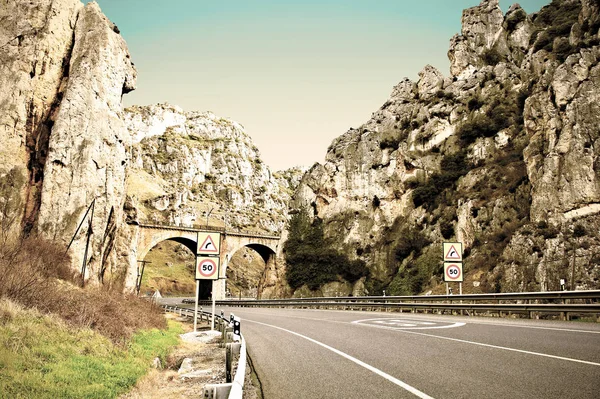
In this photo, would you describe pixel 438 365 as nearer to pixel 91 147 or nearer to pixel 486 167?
pixel 91 147

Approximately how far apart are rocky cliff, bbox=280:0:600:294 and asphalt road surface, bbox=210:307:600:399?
2420cm

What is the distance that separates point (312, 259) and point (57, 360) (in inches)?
2239

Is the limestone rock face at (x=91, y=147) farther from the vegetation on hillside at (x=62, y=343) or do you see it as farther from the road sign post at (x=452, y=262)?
the road sign post at (x=452, y=262)

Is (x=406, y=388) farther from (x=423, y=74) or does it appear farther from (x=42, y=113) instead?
(x=423, y=74)

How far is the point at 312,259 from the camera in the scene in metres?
62.3

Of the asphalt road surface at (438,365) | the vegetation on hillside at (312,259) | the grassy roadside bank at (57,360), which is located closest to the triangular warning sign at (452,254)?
the asphalt road surface at (438,365)

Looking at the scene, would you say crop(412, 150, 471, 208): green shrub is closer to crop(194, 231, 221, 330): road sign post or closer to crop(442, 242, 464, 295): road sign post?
crop(442, 242, 464, 295): road sign post

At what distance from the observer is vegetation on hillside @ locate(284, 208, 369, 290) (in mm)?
59094

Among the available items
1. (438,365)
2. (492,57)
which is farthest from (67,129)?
(492,57)

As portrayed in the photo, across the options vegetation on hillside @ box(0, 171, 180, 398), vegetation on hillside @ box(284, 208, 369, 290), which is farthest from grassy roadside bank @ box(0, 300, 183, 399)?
vegetation on hillside @ box(284, 208, 369, 290)

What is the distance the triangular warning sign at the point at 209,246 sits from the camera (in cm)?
1462

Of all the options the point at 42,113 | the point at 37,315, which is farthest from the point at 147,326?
the point at 42,113

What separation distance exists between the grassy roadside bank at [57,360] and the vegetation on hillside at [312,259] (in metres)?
51.7

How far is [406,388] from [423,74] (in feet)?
246
